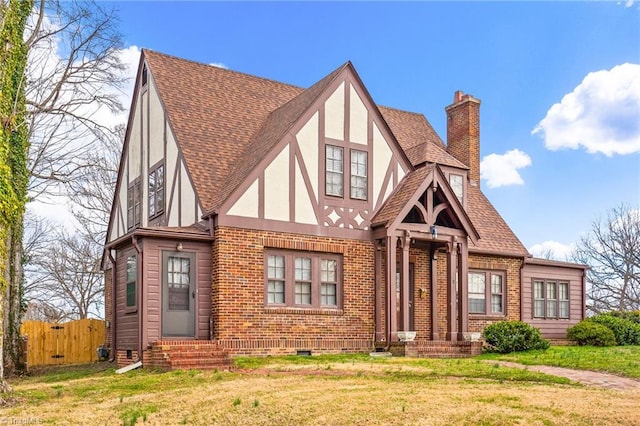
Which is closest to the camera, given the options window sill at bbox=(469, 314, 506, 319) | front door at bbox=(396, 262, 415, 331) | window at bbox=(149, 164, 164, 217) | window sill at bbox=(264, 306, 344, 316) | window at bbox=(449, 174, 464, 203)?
window sill at bbox=(264, 306, 344, 316)

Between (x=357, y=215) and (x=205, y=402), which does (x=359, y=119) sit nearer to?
(x=357, y=215)

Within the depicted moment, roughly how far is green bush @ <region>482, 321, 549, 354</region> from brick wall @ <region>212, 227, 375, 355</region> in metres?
3.51

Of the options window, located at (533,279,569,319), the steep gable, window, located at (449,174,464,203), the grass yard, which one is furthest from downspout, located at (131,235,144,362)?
window, located at (533,279,569,319)

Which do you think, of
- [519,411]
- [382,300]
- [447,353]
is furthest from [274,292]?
[519,411]

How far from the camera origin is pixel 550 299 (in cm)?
2559

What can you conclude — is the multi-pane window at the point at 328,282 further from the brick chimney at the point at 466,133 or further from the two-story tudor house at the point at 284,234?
the brick chimney at the point at 466,133

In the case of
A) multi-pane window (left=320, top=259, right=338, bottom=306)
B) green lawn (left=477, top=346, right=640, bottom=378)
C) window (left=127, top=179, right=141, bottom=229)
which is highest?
window (left=127, top=179, right=141, bottom=229)

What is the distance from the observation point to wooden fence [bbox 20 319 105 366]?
24.3 metres

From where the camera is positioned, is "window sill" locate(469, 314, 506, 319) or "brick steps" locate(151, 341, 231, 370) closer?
"brick steps" locate(151, 341, 231, 370)

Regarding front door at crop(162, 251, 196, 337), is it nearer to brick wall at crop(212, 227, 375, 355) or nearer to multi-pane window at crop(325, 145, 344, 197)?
brick wall at crop(212, 227, 375, 355)

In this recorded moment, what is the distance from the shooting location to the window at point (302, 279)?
18750 millimetres

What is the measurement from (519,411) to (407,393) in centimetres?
187

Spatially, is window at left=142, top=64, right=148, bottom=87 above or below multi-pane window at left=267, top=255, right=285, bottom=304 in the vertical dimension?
above

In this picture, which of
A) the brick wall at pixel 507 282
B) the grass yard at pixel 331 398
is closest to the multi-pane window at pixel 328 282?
the grass yard at pixel 331 398
